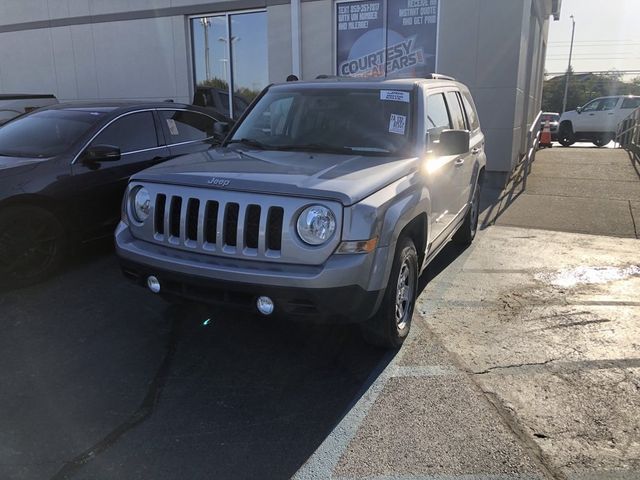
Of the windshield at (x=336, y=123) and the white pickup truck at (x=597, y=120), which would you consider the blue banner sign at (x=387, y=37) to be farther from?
the white pickup truck at (x=597, y=120)

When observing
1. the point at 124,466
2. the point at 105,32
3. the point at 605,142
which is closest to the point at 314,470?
the point at 124,466

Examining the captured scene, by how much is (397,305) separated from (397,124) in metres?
1.42

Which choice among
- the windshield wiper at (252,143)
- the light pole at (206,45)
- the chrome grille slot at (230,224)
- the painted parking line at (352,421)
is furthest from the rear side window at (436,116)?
the light pole at (206,45)

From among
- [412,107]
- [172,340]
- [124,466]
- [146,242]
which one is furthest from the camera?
A: [412,107]

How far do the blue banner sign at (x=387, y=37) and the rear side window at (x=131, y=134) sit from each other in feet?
18.2

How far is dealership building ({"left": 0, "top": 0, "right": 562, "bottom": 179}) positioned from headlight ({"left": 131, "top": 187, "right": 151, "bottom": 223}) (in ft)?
24.3

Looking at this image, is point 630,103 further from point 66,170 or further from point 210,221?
point 210,221

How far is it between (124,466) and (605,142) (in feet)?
82.9

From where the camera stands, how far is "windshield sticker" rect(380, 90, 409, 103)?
170 inches

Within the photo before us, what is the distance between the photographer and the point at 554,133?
26422 mm

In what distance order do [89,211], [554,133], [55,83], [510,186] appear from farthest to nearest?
[554,133]
[55,83]
[510,186]
[89,211]

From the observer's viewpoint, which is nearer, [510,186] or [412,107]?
[412,107]

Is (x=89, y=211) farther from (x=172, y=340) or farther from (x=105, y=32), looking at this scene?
(x=105, y=32)

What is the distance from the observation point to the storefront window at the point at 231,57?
458 inches
